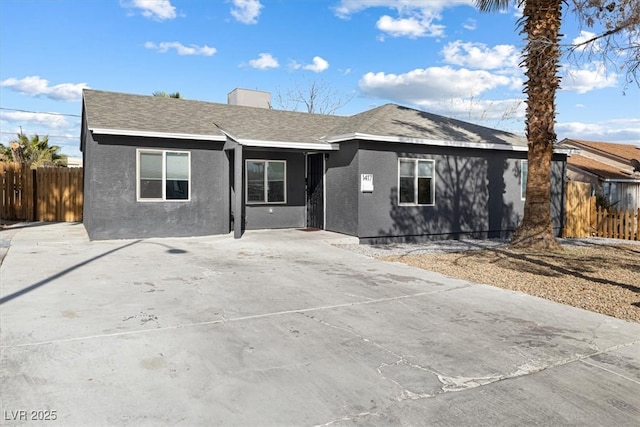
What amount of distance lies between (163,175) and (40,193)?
8292 mm

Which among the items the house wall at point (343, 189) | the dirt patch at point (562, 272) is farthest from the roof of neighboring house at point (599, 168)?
the house wall at point (343, 189)

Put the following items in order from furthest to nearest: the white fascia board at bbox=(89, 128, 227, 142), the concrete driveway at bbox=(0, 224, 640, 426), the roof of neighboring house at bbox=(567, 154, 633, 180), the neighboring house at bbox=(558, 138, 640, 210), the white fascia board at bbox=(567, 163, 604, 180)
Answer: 1. the roof of neighboring house at bbox=(567, 154, 633, 180)
2. the neighboring house at bbox=(558, 138, 640, 210)
3. the white fascia board at bbox=(567, 163, 604, 180)
4. the white fascia board at bbox=(89, 128, 227, 142)
5. the concrete driveway at bbox=(0, 224, 640, 426)

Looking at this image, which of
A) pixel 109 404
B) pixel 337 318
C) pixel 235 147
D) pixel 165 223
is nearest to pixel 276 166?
pixel 235 147

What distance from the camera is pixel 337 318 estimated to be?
582 cm

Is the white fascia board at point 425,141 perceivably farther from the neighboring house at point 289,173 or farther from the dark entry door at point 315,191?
the dark entry door at point 315,191

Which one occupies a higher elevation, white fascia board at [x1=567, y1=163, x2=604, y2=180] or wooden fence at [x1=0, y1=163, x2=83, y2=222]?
white fascia board at [x1=567, y1=163, x2=604, y2=180]

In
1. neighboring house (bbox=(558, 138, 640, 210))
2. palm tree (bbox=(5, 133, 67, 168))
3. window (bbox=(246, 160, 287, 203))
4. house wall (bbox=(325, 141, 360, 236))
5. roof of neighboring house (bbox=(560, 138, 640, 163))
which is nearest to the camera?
house wall (bbox=(325, 141, 360, 236))

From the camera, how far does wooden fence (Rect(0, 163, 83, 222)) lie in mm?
17688

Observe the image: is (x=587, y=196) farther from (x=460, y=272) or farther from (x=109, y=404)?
(x=109, y=404)

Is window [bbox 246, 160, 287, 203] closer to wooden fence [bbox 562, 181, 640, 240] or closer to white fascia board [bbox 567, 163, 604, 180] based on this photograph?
wooden fence [bbox 562, 181, 640, 240]

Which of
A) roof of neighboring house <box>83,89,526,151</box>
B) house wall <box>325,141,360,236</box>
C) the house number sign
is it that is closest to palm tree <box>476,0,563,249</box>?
roof of neighboring house <box>83,89,526,151</box>

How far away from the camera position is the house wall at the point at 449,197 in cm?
1281

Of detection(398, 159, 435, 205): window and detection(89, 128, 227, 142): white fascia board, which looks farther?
detection(398, 159, 435, 205): window

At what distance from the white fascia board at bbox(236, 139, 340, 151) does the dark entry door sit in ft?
3.24
